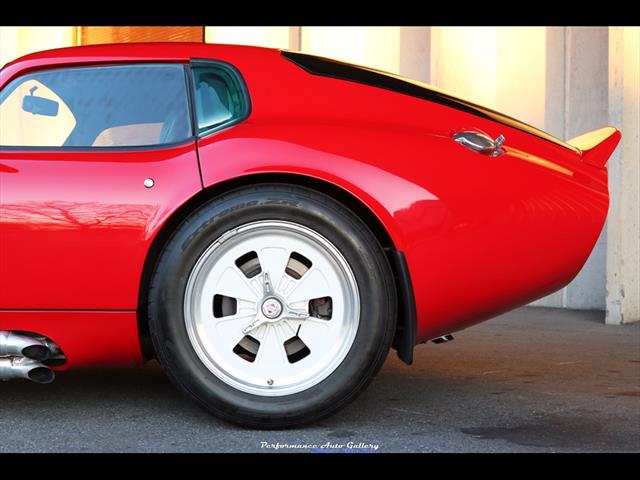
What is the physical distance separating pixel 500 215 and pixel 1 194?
166 cm

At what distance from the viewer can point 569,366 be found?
15.1 ft

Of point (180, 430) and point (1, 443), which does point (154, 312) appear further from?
point (1, 443)

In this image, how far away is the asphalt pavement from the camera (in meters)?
3.01

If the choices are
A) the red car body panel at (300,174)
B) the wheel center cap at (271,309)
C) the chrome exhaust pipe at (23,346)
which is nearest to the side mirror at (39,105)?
the red car body panel at (300,174)

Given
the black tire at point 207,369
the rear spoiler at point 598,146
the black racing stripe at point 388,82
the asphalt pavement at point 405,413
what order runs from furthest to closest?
the rear spoiler at point 598,146 → the black racing stripe at point 388,82 → the black tire at point 207,369 → the asphalt pavement at point 405,413

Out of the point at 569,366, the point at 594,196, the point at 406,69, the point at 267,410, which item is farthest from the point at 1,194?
Answer: the point at 406,69

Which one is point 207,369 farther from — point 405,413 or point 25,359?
point 405,413

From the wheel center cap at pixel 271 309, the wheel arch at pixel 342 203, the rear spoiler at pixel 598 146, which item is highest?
the rear spoiler at pixel 598 146

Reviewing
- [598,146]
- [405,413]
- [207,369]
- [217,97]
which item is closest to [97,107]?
[217,97]

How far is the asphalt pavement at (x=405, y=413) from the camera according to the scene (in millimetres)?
3006

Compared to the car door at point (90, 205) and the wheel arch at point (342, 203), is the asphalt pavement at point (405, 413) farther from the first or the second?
the car door at point (90, 205)

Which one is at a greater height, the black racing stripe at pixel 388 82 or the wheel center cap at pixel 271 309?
the black racing stripe at pixel 388 82

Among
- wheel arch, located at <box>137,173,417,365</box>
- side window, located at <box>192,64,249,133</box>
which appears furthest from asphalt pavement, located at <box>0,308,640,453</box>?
side window, located at <box>192,64,249,133</box>

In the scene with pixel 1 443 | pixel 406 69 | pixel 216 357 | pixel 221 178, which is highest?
pixel 406 69
